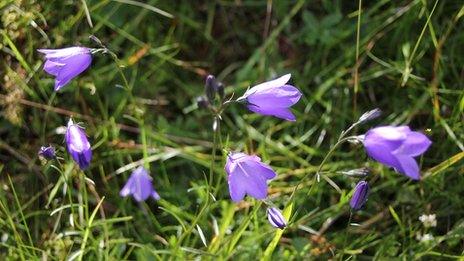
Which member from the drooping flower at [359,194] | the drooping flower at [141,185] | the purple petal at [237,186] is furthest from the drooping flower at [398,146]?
the drooping flower at [141,185]

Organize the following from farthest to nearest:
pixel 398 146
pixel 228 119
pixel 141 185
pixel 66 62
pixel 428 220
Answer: pixel 228 119
pixel 428 220
pixel 141 185
pixel 66 62
pixel 398 146

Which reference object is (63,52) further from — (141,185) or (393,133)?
(393,133)

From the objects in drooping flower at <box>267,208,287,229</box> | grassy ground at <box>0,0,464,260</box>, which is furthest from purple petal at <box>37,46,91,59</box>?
drooping flower at <box>267,208,287,229</box>

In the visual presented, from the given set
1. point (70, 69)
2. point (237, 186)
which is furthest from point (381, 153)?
point (70, 69)

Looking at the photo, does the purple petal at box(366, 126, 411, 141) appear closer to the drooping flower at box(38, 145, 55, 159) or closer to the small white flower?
the small white flower

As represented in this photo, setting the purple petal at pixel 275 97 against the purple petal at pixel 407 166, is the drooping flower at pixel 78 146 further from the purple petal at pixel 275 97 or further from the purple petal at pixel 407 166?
the purple petal at pixel 407 166
